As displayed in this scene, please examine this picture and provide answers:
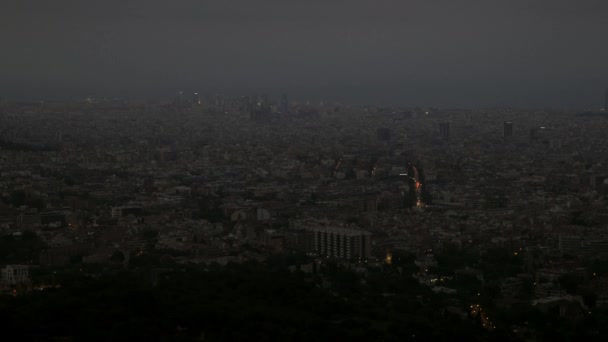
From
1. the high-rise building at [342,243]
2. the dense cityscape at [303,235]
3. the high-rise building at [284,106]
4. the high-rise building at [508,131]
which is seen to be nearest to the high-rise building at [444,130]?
the dense cityscape at [303,235]

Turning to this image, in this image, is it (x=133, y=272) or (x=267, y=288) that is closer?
(x=267, y=288)

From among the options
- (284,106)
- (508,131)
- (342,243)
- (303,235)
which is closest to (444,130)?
(508,131)

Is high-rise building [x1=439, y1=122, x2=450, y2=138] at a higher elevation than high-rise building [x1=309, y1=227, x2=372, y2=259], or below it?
below

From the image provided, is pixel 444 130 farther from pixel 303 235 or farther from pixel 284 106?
pixel 303 235

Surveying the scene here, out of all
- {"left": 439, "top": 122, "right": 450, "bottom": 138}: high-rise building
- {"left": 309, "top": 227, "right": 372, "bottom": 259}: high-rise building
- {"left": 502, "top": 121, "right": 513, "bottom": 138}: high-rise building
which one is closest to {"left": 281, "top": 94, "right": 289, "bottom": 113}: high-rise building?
{"left": 439, "top": 122, "right": 450, "bottom": 138}: high-rise building

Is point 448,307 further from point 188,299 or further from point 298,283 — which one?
point 188,299

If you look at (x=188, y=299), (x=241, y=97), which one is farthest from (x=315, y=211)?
(x=241, y=97)

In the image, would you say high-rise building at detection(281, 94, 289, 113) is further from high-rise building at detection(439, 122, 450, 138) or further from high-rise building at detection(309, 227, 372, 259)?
high-rise building at detection(309, 227, 372, 259)

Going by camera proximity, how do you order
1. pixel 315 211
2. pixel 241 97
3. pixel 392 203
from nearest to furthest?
pixel 315 211 → pixel 392 203 → pixel 241 97
